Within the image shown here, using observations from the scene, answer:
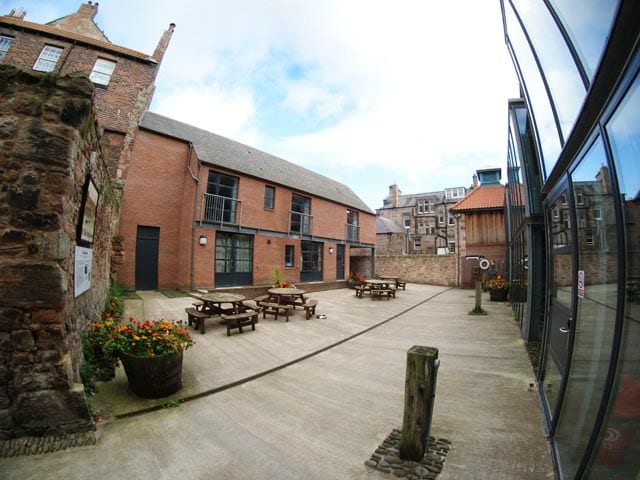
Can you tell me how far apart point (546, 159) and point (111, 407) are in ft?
22.2

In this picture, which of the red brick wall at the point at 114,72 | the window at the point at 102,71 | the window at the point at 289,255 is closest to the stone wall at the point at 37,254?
the red brick wall at the point at 114,72

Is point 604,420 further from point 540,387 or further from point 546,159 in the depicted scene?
point 546,159

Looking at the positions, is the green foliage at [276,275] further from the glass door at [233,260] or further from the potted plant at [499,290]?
the potted plant at [499,290]

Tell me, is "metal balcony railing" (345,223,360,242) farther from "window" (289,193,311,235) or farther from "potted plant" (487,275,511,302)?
"potted plant" (487,275,511,302)

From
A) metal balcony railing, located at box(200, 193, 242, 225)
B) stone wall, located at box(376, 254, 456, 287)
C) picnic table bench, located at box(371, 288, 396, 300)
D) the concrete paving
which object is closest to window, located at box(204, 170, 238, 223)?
metal balcony railing, located at box(200, 193, 242, 225)

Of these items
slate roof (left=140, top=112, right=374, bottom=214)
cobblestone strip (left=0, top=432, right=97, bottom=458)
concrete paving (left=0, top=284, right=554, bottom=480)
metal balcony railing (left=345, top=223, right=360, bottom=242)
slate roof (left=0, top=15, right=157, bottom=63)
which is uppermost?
slate roof (left=0, top=15, right=157, bottom=63)

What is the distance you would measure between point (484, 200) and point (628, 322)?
785 inches

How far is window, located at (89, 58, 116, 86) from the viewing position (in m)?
13.7

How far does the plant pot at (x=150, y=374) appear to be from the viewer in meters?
3.51

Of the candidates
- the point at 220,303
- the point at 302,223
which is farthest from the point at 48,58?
the point at 220,303

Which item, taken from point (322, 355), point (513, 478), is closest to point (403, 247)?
point (322, 355)

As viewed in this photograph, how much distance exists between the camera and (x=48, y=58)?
13.1m

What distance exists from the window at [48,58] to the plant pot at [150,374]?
54.7 feet

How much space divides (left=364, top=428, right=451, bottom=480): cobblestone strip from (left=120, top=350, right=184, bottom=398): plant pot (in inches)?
103
